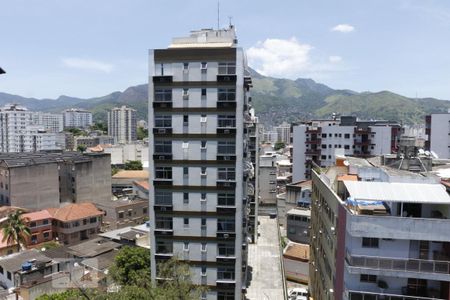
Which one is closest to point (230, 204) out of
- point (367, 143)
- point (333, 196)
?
point (333, 196)

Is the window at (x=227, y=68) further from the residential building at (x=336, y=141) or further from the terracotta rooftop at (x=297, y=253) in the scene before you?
the residential building at (x=336, y=141)

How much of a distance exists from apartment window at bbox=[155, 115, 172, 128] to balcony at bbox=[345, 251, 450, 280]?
15299mm

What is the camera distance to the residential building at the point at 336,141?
221 feet

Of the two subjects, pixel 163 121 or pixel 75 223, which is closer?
pixel 163 121

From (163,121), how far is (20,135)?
452ft

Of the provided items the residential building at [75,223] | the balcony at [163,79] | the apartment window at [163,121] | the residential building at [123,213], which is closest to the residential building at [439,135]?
the apartment window at [163,121]

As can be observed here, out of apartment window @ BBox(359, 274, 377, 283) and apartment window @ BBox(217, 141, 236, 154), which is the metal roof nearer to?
apartment window @ BBox(359, 274, 377, 283)

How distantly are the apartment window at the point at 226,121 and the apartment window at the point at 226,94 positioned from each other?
1314 mm

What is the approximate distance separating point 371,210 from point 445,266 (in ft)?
13.7

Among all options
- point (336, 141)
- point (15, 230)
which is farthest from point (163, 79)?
point (336, 141)

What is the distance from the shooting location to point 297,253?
4516 cm

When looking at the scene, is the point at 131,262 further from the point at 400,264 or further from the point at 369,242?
the point at 400,264

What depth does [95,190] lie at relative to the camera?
2876 inches

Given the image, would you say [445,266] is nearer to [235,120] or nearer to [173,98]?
[235,120]
